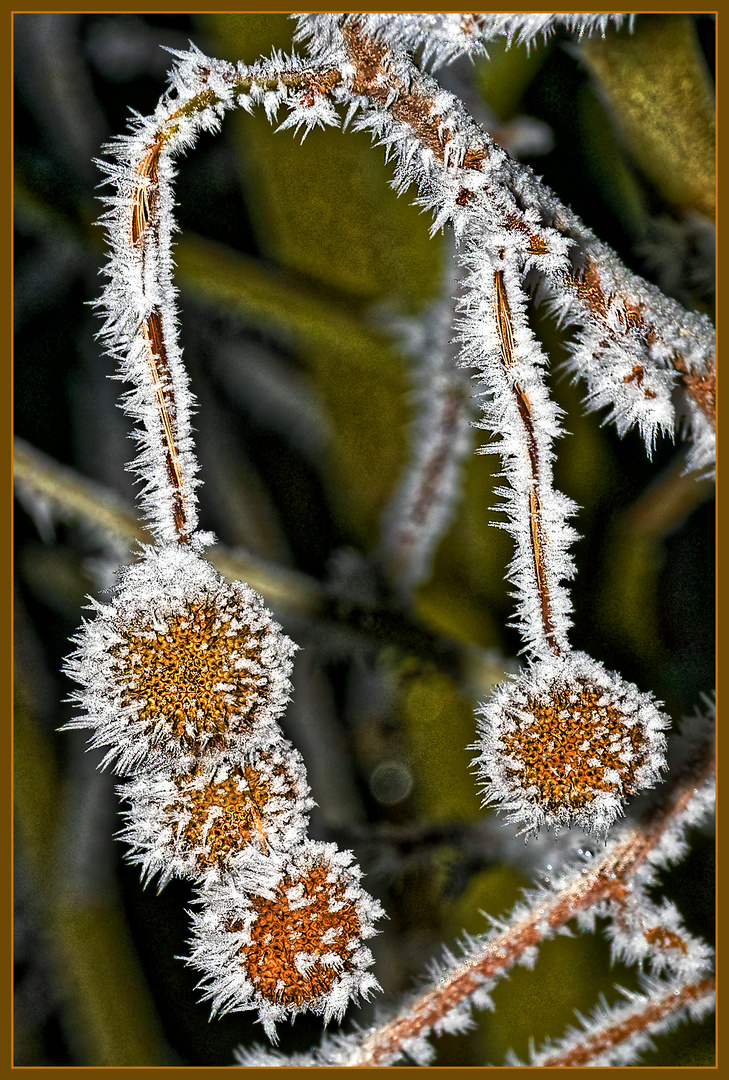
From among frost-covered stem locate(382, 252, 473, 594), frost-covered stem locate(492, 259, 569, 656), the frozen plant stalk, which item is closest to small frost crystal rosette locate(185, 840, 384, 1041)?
the frozen plant stalk

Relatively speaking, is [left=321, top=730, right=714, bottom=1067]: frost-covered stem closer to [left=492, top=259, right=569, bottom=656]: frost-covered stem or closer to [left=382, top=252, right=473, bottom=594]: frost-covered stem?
[left=492, top=259, right=569, bottom=656]: frost-covered stem

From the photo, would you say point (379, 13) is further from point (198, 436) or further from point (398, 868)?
point (398, 868)

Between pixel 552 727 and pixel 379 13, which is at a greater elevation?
pixel 379 13

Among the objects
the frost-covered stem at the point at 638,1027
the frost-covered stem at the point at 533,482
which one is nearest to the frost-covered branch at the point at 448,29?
the frost-covered stem at the point at 533,482

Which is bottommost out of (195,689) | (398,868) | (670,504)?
(398,868)

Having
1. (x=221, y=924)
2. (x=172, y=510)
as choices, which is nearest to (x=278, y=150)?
(x=172, y=510)

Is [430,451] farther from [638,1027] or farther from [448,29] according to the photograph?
[638,1027]

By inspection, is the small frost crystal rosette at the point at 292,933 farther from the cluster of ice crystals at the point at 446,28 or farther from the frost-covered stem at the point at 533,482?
the cluster of ice crystals at the point at 446,28
